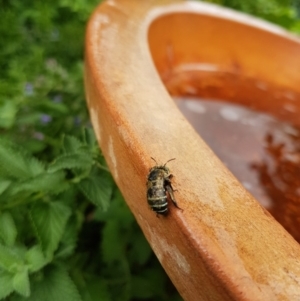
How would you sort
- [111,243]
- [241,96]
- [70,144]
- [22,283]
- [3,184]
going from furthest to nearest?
[241,96], [111,243], [70,144], [3,184], [22,283]

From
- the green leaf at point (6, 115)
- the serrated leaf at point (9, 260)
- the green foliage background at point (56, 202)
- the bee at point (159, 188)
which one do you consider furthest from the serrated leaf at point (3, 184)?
the bee at point (159, 188)

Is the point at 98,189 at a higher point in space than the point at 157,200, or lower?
lower

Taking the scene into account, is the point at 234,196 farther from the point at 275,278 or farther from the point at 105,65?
Answer: the point at 105,65

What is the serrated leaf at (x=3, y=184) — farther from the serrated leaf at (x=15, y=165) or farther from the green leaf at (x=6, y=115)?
the green leaf at (x=6, y=115)

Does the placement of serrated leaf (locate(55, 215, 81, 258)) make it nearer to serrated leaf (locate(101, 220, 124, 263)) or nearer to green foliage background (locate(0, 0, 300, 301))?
green foliage background (locate(0, 0, 300, 301))

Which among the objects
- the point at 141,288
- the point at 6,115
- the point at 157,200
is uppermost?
the point at 157,200

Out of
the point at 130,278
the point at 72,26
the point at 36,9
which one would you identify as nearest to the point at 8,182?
the point at 130,278

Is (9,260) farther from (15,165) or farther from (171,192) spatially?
(171,192)

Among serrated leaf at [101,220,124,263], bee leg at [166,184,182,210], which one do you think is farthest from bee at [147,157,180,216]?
serrated leaf at [101,220,124,263]

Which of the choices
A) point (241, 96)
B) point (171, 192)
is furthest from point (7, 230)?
point (241, 96)
